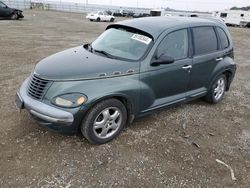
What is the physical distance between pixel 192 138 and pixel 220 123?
34.1 inches

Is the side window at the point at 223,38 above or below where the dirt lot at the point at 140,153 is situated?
above

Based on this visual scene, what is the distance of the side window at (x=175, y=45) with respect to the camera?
13.2ft

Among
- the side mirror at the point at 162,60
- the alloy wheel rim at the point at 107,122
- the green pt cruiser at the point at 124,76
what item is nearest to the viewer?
the green pt cruiser at the point at 124,76

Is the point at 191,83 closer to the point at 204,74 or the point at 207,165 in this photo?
the point at 204,74

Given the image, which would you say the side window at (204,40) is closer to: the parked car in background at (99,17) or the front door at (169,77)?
the front door at (169,77)

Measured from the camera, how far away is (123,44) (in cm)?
413

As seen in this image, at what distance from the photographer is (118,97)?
11.8 feet

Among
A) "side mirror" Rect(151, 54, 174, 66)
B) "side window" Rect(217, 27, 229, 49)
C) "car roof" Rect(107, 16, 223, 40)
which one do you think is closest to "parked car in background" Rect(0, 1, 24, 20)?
"car roof" Rect(107, 16, 223, 40)

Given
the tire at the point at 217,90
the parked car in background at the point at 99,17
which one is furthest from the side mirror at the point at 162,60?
the parked car in background at the point at 99,17

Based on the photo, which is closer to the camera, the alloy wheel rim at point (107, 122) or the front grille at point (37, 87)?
the front grille at point (37, 87)

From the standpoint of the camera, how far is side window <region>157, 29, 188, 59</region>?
403cm

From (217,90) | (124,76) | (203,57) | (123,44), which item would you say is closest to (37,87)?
(124,76)

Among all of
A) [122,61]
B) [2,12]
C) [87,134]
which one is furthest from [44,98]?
[2,12]

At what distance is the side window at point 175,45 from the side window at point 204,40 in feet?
0.86
